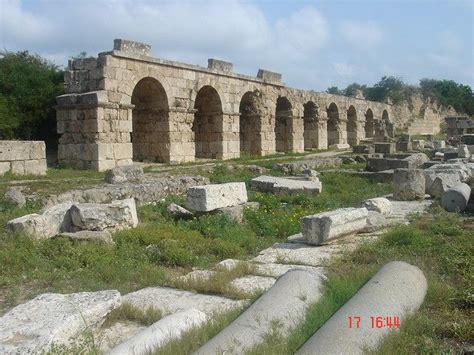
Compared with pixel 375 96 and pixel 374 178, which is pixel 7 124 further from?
pixel 375 96

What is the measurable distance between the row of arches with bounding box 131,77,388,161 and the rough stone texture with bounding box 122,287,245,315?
13027mm


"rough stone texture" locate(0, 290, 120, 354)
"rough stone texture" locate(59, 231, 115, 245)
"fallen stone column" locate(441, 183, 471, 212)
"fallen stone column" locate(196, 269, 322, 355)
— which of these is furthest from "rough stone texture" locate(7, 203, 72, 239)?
"fallen stone column" locate(441, 183, 471, 212)

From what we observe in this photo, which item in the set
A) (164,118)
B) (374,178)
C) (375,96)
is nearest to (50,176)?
(164,118)

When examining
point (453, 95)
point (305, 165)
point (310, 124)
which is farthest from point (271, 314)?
point (453, 95)

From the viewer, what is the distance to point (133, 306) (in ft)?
14.0

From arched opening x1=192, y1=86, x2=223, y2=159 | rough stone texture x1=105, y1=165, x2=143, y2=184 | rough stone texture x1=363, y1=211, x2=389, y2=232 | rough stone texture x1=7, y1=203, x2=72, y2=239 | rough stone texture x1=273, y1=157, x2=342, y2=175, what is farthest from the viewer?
arched opening x1=192, y1=86, x2=223, y2=159

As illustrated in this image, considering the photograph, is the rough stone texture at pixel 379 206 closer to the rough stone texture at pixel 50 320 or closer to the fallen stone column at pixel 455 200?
the fallen stone column at pixel 455 200

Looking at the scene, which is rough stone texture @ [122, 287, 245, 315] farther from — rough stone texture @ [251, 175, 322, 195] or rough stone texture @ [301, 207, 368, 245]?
rough stone texture @ [251, 175, 322, 195]

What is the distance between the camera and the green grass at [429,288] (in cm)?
Answer: 326

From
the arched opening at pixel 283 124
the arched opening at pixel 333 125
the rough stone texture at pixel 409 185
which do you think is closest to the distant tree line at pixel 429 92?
the arched opening at pixel 333 125

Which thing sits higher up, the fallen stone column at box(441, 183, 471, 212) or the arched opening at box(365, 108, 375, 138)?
the arched opening at box(365, 108, 375, 138)

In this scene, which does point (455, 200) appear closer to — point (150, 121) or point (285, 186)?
point (285, 186)

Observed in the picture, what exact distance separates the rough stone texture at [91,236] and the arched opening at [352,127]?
28287 millimetres

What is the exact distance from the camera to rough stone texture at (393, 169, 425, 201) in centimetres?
1080
